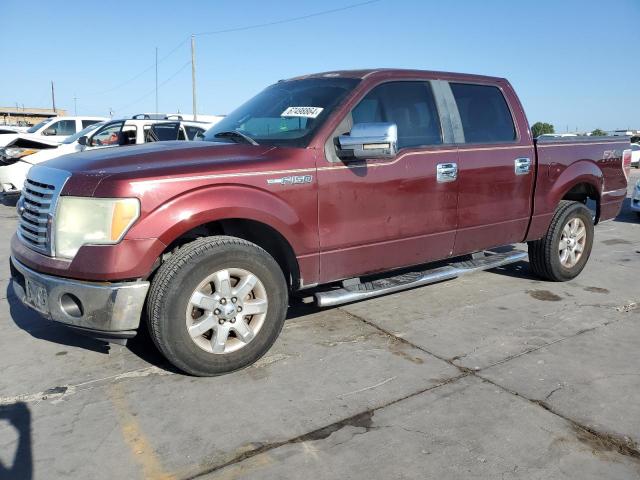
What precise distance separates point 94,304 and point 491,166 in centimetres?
333

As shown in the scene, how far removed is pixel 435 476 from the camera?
7.81 feet

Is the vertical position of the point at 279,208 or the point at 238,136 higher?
the point at 238,136

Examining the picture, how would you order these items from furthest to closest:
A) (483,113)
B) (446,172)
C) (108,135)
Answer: (108,135) → (483,113) → (446,172)

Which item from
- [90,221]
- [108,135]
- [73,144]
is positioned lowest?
[90,221]

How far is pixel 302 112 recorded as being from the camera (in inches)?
154

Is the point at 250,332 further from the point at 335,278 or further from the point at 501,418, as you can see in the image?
the point at 501,418

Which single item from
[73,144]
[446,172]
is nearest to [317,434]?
[446,172]

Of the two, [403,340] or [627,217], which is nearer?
[403,340]

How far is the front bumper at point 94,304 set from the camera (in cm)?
297

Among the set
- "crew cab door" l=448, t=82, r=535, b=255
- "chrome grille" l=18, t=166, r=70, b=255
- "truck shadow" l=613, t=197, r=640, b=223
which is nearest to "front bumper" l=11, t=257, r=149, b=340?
"chrome grille" l=18, t=166, r=70, b=255

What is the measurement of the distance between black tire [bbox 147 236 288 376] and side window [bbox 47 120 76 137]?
1461 centimetres

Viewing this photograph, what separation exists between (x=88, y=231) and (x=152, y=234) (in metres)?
0.36

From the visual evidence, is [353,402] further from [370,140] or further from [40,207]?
[40,207]

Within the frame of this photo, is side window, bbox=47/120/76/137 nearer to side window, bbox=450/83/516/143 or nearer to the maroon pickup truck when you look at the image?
the maroon pickup truck
